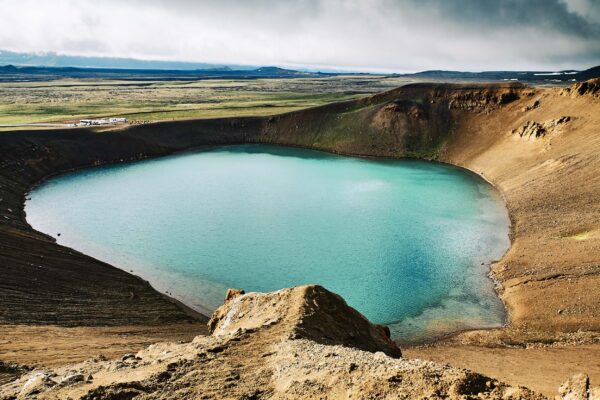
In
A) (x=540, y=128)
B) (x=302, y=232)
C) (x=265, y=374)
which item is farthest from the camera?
(x=540, y=128)

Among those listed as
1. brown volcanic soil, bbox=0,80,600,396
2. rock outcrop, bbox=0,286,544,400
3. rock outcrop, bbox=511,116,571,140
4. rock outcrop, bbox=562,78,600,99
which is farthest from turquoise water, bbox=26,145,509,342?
rock outcrop, bbox=562,78,600,99

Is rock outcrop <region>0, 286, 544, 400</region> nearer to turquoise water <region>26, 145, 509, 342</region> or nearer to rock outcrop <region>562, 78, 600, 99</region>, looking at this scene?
turquoise water <region>26, 145, 509, 342</region>

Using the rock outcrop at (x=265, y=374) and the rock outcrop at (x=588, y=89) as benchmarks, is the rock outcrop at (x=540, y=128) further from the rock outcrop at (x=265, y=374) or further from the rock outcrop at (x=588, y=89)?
the rock outcrop at (x=265, y=374)

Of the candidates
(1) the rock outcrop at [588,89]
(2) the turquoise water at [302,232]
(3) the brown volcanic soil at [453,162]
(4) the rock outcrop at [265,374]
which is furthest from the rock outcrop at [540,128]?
(4) the rock outcrop at [265,374]

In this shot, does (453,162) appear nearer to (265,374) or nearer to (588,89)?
(588,89)

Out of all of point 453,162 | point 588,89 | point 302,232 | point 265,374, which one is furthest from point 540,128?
point 265,374

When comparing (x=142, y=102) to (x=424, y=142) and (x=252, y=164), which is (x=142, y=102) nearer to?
(x=252, y=164)

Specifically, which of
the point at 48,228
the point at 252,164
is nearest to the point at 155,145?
the point at 252,164
